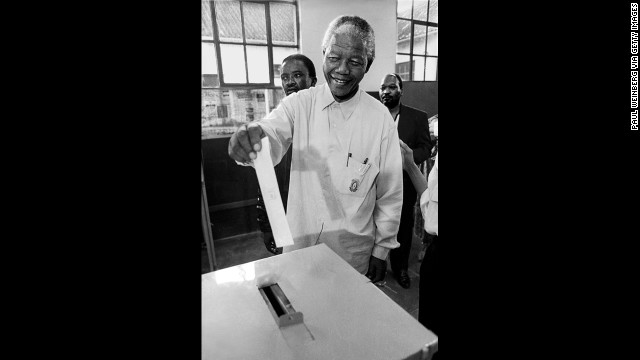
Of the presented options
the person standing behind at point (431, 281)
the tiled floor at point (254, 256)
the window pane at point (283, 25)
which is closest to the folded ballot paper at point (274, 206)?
the person standing behind at point (431, 281)

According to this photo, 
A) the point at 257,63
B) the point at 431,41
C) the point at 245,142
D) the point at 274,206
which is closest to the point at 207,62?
the point at 245,142

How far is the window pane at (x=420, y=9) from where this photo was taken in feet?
3.38

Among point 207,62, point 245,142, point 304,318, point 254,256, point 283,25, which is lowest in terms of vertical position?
point 254,256

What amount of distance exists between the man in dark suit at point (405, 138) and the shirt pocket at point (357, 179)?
2.60ft

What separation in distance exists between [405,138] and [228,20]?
114 cm

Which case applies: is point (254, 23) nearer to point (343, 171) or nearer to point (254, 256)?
point (343, 171)

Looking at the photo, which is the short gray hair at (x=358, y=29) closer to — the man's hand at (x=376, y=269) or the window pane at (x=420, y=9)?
the window pane at (x=420, y=9)

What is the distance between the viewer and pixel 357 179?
1.07 meters

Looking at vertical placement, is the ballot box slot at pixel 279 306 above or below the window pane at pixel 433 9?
below
